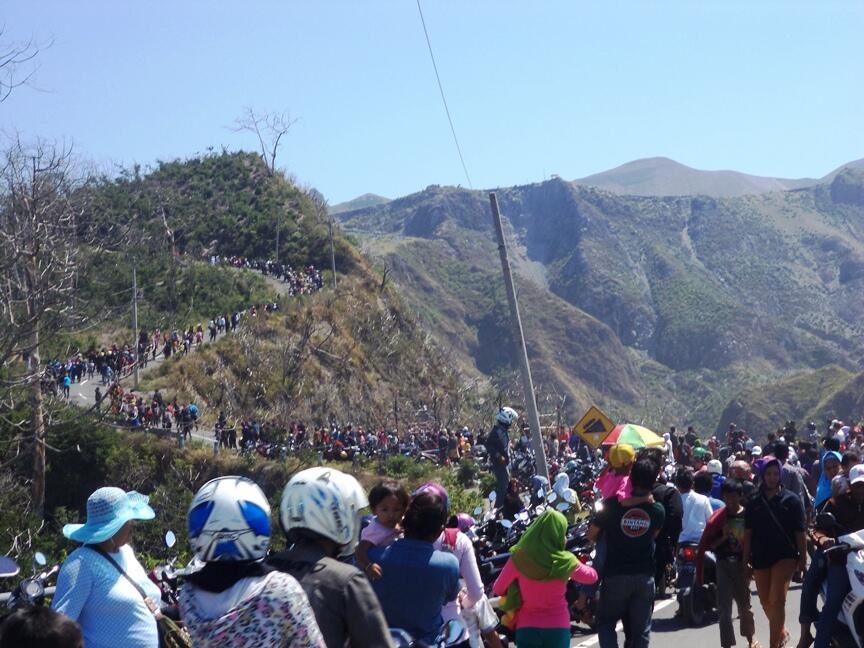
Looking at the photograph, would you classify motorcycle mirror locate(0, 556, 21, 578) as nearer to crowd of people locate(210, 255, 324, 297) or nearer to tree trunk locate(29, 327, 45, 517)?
tree trunk locate(29, 327, 45, 517)

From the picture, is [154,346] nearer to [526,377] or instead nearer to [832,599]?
[526,377]

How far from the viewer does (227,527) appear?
349 centimetres

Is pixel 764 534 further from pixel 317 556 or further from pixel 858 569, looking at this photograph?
pixel 317 556

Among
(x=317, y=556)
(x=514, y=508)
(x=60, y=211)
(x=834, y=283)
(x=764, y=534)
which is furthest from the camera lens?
(x=834, y=283)

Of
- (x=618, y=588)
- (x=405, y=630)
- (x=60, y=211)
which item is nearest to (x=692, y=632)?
(x=618, y=588)

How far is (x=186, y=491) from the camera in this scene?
33.7 m

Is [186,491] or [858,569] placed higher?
[858,569]

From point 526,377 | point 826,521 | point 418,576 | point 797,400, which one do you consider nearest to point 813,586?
point 826,521

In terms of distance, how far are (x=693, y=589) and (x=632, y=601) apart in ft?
11.2

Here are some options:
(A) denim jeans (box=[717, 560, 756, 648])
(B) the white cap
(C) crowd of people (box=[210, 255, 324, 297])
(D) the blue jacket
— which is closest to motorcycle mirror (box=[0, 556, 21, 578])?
(D) the blue jacket

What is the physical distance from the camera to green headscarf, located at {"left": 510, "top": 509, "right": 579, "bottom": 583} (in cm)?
643

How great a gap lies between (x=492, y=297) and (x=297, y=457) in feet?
394

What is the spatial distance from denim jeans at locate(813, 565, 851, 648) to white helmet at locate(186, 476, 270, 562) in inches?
197

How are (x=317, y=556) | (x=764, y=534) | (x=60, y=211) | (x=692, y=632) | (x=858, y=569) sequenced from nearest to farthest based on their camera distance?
(x=317, y=556)
(x=858, y=569)
(x=764, y=534)
(x=692, y=632)
(x=60, y=211)
